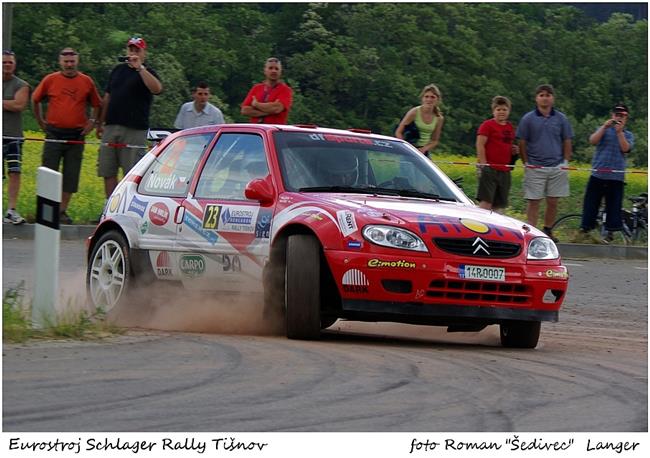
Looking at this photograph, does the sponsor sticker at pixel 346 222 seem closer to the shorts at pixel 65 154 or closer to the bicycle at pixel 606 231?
the shorts at pixel 65 154

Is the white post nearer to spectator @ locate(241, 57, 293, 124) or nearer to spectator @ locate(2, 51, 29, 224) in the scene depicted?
spectator @ locate(241, 57, 293, 124)

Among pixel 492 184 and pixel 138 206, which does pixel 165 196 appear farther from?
pixel 492 184

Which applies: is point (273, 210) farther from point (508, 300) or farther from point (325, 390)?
point (325, 390)

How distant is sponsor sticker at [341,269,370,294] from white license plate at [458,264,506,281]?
61 centimetres

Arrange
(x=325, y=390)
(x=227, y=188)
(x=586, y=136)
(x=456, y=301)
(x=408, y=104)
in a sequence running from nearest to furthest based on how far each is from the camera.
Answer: (x=325, y=390) < (x=456, y=301) < (x=227, y=188) < (x=586, y=136) < (x=408, y=104)

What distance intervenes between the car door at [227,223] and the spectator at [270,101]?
514 centimetres

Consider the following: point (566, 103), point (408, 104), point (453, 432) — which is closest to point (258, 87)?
point (453, 432)

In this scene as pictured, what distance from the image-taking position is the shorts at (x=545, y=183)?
1878 cm

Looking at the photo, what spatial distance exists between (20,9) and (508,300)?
218 ft

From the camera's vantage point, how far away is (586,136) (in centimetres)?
6944

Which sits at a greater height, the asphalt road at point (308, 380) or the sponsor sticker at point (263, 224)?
the sponsor sticker at point (263, 224)

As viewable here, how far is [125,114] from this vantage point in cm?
1769

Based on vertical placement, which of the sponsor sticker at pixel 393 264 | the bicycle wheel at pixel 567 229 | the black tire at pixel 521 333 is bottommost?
the bicycle wheel at pixel 567 229

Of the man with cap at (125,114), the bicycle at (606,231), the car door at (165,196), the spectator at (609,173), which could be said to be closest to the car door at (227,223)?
the car door at (165,196)
